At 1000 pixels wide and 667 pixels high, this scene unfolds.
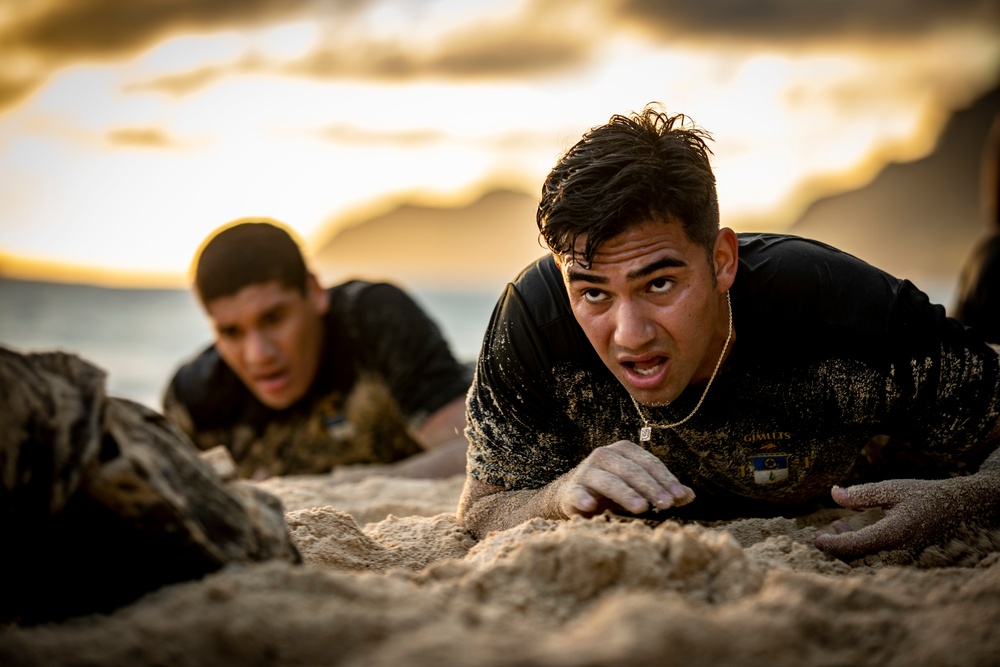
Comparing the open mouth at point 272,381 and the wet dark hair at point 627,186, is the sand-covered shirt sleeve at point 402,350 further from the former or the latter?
the wet dark hair at point 627,186

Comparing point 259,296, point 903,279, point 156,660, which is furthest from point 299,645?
point 259,296

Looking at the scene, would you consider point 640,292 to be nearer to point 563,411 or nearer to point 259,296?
point 563,411

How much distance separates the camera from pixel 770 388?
288 cm

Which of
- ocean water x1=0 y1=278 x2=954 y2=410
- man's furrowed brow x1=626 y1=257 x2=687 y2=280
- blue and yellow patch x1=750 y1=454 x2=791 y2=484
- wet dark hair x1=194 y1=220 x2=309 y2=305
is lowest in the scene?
blue and yellow patch x1=750 y1=454 x2=791 y2=484

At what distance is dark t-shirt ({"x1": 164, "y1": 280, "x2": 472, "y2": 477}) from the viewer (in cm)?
499

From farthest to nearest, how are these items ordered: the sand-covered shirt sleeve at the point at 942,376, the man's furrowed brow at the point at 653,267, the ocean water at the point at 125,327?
the ocean water at the point at 125,327, the sand-covered shirt sleeve at the point at 942,376, the man's furrowed brow at the point at 653,267

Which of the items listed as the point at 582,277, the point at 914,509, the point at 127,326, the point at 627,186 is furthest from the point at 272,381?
the point at 127,326

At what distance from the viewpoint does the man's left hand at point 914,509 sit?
2465mm

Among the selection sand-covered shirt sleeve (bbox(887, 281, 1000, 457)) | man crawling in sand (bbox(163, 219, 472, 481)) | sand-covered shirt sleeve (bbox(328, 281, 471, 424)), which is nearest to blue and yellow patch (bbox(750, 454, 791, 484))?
sand-covered shirt sleeve (bbox(887, 281, 1000, 457))

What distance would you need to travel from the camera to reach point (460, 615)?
1.56m

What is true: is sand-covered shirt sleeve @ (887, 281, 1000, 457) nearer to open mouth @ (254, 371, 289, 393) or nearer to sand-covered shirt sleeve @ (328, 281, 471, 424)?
sand-covered shirt sleeve @ (328, 281, 471, 424)

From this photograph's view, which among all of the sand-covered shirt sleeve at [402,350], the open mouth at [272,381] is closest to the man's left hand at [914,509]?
the sand-covered shirt sleeve at [402,350]

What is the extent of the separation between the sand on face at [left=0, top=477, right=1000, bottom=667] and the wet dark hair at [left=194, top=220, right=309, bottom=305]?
308 centimetres

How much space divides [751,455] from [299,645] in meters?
1.90
